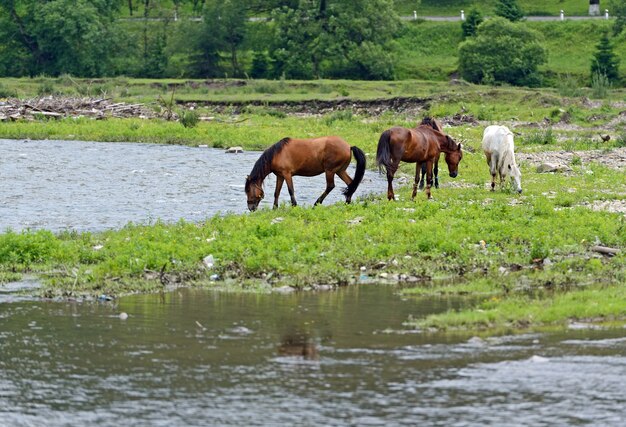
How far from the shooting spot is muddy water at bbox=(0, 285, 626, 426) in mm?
10773

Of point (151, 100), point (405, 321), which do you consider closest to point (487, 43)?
point (151, 100)

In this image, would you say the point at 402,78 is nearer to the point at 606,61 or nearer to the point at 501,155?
the point at 606,61

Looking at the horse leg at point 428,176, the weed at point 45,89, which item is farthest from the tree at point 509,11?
the horse leg at point 428,176

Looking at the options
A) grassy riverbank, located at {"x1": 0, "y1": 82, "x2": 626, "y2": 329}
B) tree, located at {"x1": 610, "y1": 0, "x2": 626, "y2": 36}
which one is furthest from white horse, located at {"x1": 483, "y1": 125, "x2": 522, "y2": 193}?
tree, located at {"x1": 610, "y1": 0, "x2": 626, "y2": 36}

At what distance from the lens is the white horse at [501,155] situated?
24234 millimetres

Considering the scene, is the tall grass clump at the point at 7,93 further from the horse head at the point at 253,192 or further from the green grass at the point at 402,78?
the horse head at the point at 253,192

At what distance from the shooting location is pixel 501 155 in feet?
80.0

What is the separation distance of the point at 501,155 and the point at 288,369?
13193 mm

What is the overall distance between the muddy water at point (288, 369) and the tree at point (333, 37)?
61.6 metres

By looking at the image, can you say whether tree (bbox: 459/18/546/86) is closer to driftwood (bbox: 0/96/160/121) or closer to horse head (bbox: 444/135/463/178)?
driftwood (bbox: 0/96/160/121)

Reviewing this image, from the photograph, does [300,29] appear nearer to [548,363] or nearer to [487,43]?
[487,43]

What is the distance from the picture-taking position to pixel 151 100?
56562 mm

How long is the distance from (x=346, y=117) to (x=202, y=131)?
25.7 feet

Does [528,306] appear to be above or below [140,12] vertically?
below
